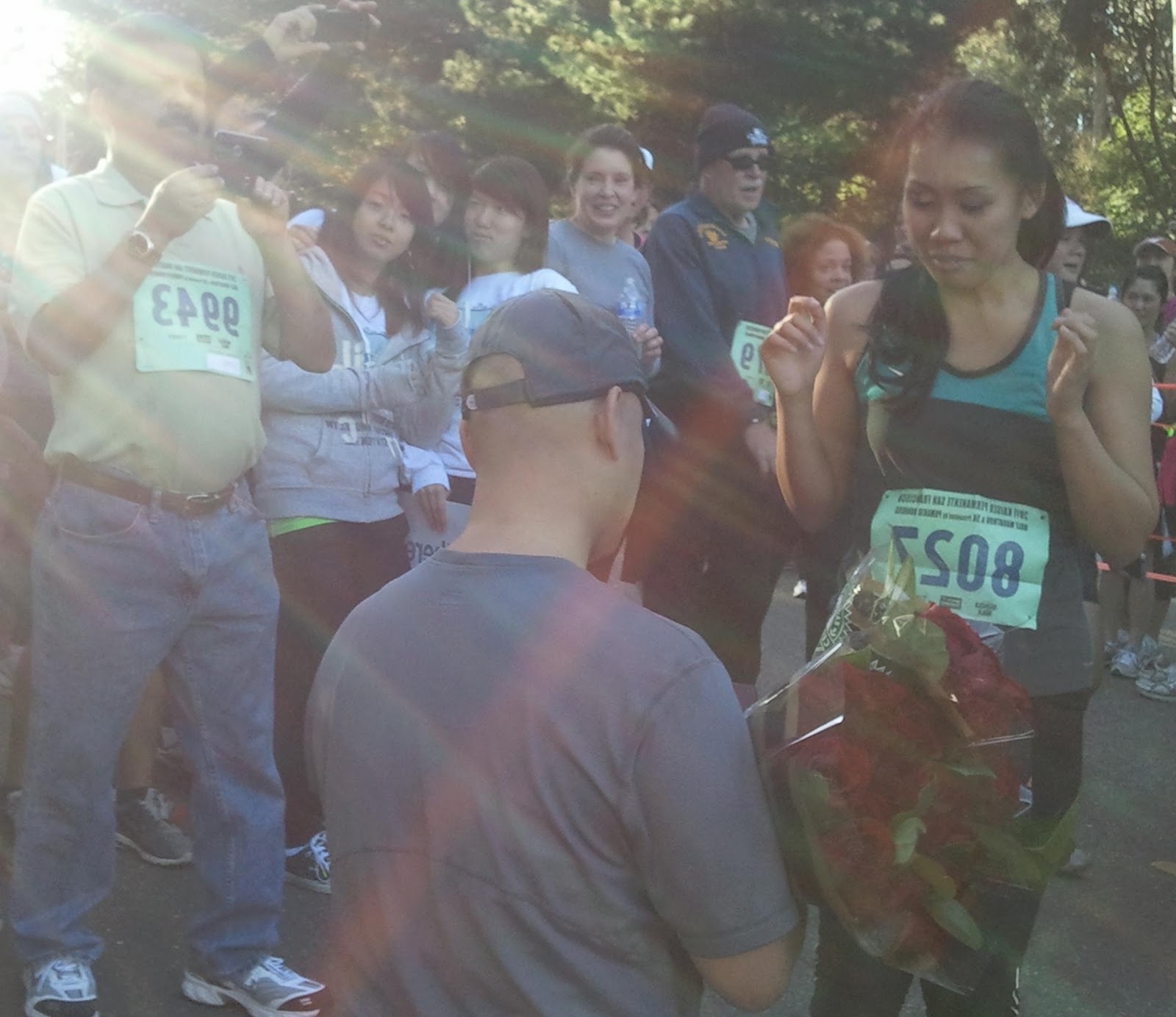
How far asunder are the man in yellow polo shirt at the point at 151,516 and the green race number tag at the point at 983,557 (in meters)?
1.57

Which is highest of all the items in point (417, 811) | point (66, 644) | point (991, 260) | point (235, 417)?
point (991, 260)

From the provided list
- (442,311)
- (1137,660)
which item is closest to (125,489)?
(442,311)

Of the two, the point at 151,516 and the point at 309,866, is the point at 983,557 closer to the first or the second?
the point at 151,516

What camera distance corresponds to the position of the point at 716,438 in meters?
4.62

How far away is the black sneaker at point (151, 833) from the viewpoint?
14.7 ft

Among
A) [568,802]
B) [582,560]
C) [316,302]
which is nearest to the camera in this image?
[568,802]

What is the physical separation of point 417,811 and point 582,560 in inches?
13.5

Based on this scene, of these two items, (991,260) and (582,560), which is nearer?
(582,560)

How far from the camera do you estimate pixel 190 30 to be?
3.46 meters

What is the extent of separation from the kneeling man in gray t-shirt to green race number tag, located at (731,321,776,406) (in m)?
2.91

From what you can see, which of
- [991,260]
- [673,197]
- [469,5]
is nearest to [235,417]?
[991,260]

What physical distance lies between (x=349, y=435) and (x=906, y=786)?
113 inches

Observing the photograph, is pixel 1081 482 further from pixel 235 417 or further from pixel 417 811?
pixel 235 417

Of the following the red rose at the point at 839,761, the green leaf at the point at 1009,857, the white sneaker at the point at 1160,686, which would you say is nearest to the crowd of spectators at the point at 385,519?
the red rose at the point at 839,761
